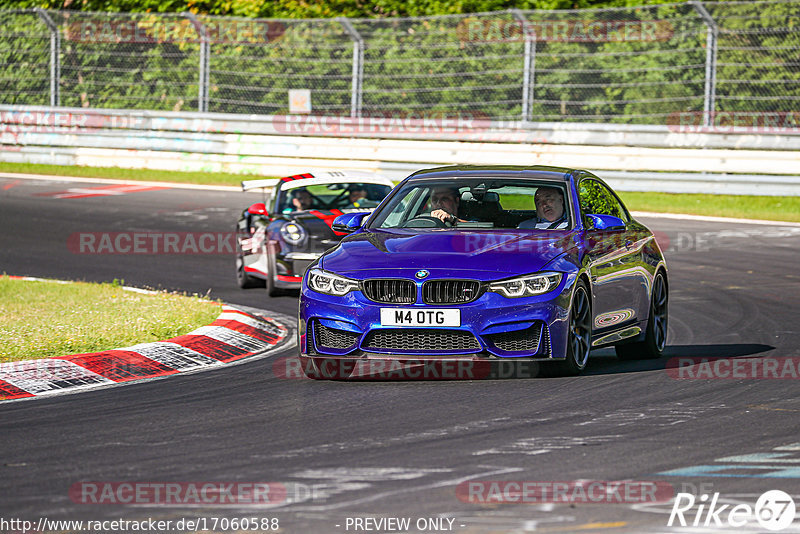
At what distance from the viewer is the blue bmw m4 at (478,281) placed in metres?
8.43

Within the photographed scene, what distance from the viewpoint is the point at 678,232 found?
19.4 meters

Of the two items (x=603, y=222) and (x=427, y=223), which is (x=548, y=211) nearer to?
(x=603, y=222)

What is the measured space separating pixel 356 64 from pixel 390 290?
56.9 feet

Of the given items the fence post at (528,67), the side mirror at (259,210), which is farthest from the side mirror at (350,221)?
the fence post at (528,67)

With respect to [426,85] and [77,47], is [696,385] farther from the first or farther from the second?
[77,47]

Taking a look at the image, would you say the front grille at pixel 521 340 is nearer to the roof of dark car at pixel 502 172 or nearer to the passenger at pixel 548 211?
the passenger at pixel 548 211

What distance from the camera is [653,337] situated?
10133 mm

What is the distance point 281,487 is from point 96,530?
903 mm

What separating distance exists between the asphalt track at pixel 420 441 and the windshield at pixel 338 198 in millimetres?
5299

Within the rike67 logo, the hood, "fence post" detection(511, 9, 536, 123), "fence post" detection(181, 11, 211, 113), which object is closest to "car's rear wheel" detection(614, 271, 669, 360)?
the hood

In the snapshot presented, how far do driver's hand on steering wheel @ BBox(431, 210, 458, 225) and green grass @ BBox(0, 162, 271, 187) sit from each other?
52.7ft

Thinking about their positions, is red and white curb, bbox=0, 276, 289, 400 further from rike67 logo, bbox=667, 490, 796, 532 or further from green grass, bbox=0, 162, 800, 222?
green grass, bbox=0, 162, 800, 222

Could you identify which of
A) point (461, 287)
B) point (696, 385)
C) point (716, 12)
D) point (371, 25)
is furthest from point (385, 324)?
point (371, 25)

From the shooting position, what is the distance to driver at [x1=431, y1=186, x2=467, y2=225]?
9.74 meters
